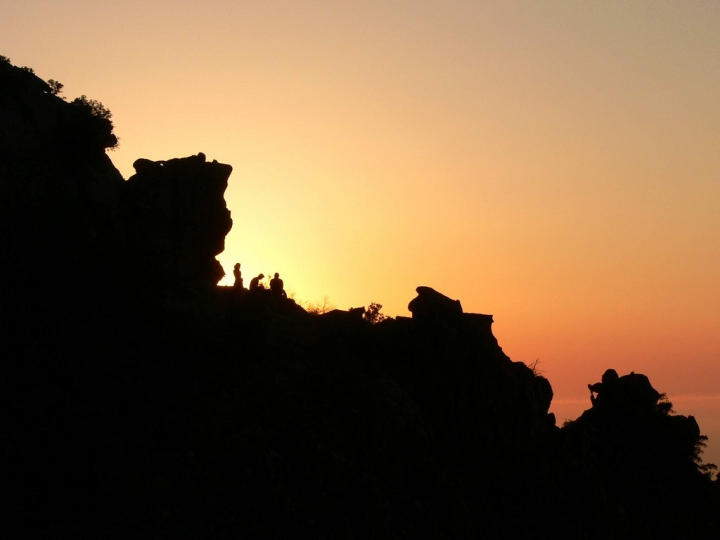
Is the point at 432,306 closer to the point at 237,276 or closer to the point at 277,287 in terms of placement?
the point at 277,287

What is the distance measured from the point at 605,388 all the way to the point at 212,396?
35.0 m

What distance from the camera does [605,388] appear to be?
62.0 meters

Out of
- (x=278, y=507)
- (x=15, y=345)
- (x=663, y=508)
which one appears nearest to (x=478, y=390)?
(x=278, y=507)

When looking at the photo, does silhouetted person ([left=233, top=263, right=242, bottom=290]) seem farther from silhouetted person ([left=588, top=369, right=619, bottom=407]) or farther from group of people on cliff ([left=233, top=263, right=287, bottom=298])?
silhouetted person ([left=588, top=369, right=619, bottom=407])

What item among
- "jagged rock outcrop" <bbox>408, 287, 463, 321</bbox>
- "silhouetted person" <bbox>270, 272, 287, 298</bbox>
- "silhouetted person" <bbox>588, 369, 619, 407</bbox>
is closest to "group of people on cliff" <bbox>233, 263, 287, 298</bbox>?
"silhouetted person" <bbox>270, 272, 287, 298</bbox>

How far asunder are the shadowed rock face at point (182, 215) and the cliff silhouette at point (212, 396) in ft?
0.40

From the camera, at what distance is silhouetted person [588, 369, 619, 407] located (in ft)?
201

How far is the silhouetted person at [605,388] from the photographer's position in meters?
61.4

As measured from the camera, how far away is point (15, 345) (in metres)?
33.4

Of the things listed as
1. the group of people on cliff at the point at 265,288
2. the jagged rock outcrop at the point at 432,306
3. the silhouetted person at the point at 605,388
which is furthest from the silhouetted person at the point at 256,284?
the silhouetted person at the point at 605,388

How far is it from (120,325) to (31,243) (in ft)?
17.4

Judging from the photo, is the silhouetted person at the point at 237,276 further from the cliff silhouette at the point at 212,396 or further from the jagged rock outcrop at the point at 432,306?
the jagged rock outcrop at the point at 432,306

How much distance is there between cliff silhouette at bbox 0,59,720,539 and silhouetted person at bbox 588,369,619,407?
768cm

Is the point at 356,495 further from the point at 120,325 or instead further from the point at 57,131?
the point at 57,131
